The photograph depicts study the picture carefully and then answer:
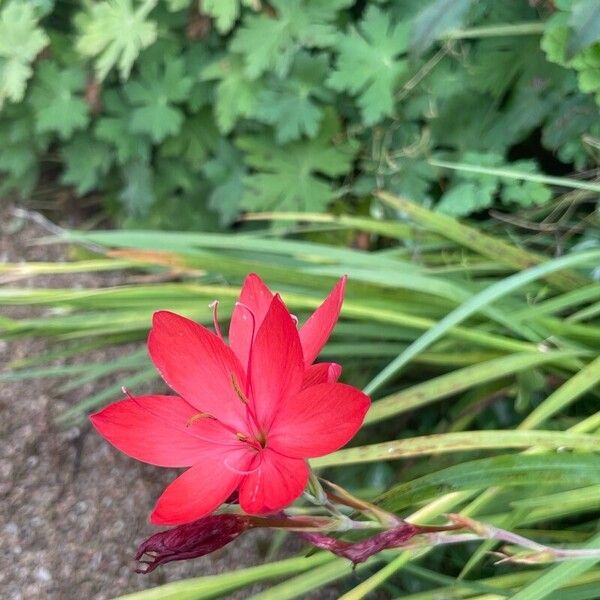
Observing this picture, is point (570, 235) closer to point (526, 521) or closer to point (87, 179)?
point (526, 521)

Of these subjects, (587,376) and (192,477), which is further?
(587,376)

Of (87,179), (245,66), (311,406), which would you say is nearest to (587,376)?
(311,406)

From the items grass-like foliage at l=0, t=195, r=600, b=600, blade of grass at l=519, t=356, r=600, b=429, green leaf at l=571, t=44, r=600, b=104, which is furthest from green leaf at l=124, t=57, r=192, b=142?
blade of grass at l=519, t=356, r=600, b=429

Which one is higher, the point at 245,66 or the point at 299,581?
the point at 245,66

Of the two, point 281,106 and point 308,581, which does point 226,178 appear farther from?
point 308,581

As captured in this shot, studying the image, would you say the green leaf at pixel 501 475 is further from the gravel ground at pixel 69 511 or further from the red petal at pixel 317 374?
the gravel ground at pixel 69 511

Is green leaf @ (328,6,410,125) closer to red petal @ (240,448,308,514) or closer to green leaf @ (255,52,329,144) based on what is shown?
green leaf @ (255,52,329,144)
